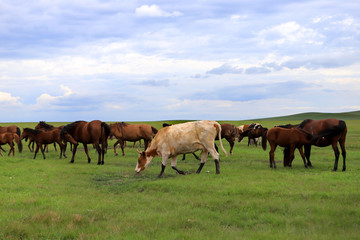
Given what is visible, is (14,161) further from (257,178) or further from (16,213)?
(257,178)

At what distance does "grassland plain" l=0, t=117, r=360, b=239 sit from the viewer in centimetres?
689

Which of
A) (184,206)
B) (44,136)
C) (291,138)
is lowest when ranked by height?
(184,206)

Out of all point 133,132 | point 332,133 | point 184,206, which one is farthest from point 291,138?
point 133,132

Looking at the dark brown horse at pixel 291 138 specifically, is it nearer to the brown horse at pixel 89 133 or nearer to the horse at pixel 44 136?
the brown horse at pixel 89 133

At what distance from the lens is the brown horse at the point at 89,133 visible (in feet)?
61.5

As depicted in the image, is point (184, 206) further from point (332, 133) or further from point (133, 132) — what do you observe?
point (133, 132)

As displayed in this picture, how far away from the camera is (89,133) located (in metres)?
19.0

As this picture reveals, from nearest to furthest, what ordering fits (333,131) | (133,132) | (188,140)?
1. (188,140)
2. (333,131)
3. (133,132)

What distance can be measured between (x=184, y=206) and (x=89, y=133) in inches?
457

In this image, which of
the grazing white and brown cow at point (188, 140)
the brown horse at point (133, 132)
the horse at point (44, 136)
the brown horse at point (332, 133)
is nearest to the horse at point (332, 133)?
the brown horse at point (332, 133)

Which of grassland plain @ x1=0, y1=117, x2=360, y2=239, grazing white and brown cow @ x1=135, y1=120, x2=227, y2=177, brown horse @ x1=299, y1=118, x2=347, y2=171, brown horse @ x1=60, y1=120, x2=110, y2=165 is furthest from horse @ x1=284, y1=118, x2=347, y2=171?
brown horse @ x1=60, y1=120, x2=110, y2=165

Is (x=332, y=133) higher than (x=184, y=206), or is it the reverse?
(x=332, y=133)

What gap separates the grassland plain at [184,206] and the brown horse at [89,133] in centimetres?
469

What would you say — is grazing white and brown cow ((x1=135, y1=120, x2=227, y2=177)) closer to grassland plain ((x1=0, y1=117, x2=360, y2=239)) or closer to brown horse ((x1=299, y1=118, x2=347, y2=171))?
grassland plain ((x1=0, y1=117, x2=360, y2=239))
